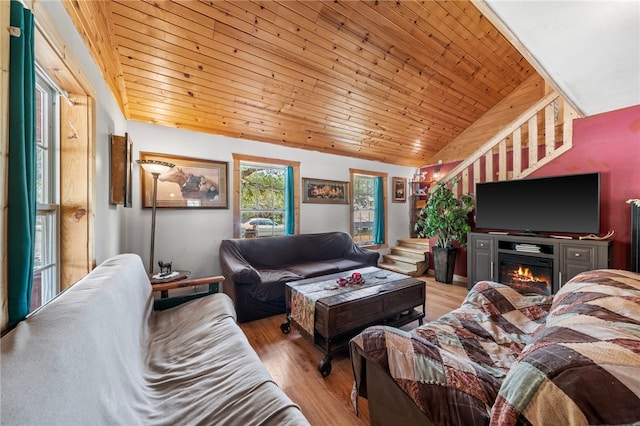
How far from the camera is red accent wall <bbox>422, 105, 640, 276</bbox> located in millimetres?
2861

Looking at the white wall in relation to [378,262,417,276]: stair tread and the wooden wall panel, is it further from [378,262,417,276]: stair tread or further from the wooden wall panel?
[378,262,417,276]: stair tread

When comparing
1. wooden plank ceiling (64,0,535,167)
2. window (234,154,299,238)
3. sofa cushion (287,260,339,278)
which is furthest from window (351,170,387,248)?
sofa cushion (287,260,339,278)

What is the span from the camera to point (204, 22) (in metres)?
2.34

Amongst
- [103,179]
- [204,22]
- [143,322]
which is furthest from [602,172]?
[103,179]

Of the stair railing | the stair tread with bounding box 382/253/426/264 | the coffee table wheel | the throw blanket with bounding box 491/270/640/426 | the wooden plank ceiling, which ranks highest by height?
the wooden plank ceiling

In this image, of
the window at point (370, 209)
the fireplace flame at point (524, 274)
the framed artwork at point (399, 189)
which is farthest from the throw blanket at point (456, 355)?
the framed artwork at point (399, 189)

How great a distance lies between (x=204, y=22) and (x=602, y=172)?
495cm

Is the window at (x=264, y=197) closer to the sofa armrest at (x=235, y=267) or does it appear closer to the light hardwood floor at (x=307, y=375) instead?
the sofa armrest at (x=235, y=267)

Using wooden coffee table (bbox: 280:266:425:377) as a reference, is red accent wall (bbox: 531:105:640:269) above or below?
above

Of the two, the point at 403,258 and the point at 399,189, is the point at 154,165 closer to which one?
the point at 403,258

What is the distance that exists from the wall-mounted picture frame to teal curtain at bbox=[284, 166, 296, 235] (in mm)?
283

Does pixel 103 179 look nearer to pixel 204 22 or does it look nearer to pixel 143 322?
pixel 143 322

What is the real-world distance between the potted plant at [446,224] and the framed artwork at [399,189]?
138 cm

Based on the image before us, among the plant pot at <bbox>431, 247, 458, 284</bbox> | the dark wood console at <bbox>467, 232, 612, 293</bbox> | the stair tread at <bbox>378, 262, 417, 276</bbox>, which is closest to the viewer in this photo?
the dark wood console at <bbox>467, 232, 612, 293</bbox>
